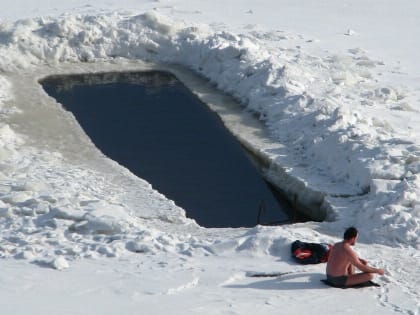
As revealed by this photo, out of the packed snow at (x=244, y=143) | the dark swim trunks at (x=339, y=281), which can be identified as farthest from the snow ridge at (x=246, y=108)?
the dark swim trunks at (x=339, y=281)

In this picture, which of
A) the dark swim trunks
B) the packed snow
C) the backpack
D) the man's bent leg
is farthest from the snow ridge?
the man's bent leg

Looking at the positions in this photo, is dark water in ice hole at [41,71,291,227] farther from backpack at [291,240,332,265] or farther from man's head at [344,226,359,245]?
man's head at [344,226,359,245]

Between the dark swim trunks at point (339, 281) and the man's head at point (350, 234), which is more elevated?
the man's head at point (350, 234)

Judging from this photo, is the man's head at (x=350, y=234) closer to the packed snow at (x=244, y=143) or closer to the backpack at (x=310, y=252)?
the packed snow at (x=244, y=143)

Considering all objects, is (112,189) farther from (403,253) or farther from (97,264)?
(403,253)

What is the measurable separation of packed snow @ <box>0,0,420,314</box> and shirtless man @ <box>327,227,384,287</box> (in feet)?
0.55

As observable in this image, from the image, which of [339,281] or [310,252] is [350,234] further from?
[310,252]

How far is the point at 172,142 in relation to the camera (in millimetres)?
16547

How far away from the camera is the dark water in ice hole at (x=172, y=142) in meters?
14.3

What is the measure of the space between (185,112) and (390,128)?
430 cm

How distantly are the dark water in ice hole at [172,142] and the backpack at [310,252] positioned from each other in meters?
2.48

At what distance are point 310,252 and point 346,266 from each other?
765 millimetres

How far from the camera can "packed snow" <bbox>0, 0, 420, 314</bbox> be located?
10508 mm

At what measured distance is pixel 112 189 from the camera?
45.8ft
